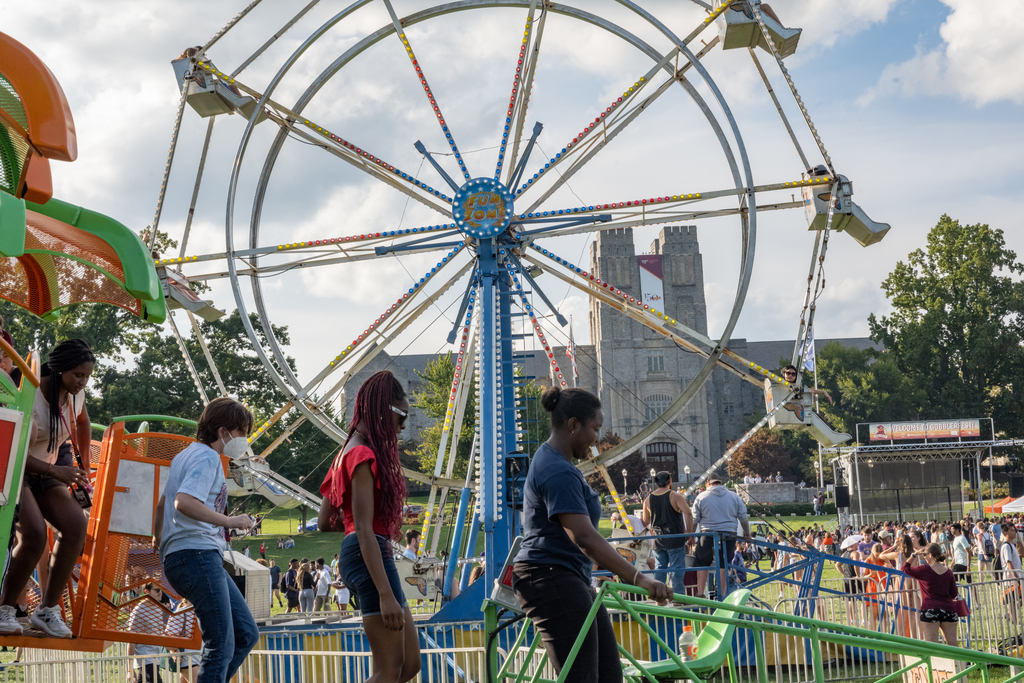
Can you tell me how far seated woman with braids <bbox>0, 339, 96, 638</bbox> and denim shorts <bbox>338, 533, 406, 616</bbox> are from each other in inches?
57.2

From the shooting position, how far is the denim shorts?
3684 mm

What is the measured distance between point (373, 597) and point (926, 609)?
21.6ft

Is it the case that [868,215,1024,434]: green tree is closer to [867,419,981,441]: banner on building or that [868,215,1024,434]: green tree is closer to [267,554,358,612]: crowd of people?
[867,419,981,441]: banner on building

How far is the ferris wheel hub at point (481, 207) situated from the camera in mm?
12039

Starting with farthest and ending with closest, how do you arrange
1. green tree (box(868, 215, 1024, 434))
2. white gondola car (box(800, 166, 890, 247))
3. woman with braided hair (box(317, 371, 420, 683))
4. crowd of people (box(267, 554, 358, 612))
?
green tree (box(868, 215, 1024, 434)) < crowd of people (box(267, 554, 358, 612)) < white gondola car (box(800, 166, 890, 247)) < woman with braided hair (box(317, 371, 420, 683))

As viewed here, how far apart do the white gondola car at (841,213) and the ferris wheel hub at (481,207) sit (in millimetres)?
3675

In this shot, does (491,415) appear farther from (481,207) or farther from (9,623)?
(9,623)

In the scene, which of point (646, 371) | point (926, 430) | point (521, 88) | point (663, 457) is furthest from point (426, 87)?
point (646, 371)

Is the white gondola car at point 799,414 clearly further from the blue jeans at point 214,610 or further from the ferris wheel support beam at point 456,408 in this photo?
the blue jeans at point 214,610

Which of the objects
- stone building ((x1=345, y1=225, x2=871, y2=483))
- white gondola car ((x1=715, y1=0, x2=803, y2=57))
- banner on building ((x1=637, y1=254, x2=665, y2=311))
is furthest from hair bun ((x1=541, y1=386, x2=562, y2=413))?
banner on building ((x1=637, y1=254, x2=665, y2=311))

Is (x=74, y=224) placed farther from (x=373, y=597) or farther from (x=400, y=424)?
(x=373, y=597)

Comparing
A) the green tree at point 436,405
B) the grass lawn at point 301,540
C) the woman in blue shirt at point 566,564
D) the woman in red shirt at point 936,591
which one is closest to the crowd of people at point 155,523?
the woman in blue shirt at point 566,564

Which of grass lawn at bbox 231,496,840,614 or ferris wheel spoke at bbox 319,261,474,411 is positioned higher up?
ferris wheel spoke at bbox 319,261,474,411

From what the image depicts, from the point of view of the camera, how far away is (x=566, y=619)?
361 cm
